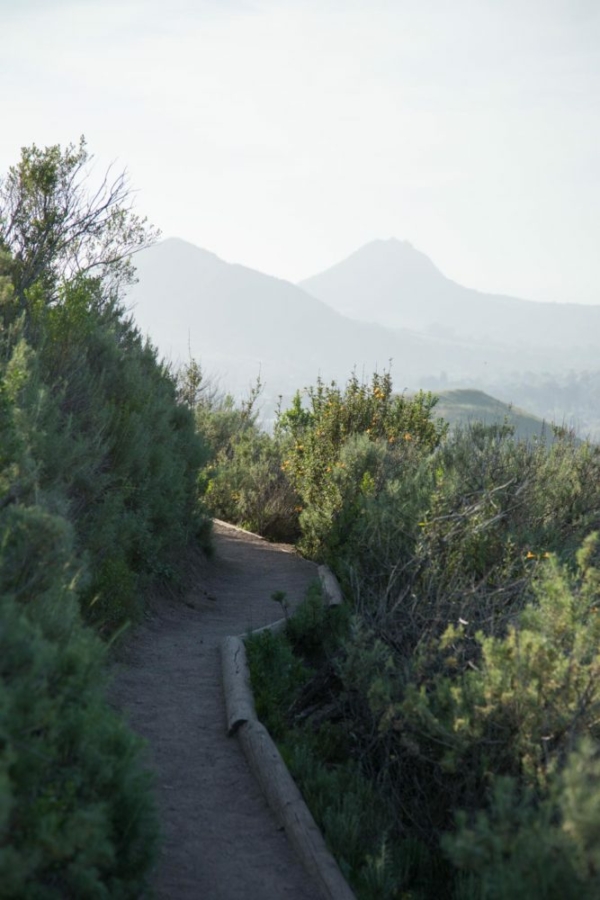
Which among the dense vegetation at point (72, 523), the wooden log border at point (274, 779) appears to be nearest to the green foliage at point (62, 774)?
the dense vegetation at point (72, 523)

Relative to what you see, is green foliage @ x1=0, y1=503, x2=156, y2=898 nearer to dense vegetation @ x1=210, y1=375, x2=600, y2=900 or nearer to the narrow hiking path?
the narrow hiking path

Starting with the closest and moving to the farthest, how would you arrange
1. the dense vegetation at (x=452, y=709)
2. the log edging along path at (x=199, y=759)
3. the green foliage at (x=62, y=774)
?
the green foliage at (x=62, y=774) → the dense vegetation at (x=452, y=709) → the log edging along path at (x=199, y=759)

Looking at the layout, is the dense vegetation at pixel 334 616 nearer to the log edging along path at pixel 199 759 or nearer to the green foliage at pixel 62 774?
the green foliage at pixel 62 774

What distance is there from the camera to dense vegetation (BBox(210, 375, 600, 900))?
3457 millimetres

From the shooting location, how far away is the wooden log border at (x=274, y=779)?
15.0 ft

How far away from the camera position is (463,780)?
551 centimetres

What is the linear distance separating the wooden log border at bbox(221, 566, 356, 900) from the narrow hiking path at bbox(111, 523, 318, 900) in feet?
0.22

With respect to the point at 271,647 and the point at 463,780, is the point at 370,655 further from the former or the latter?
the point at 271,647

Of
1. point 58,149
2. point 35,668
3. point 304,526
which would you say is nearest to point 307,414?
point 304,526

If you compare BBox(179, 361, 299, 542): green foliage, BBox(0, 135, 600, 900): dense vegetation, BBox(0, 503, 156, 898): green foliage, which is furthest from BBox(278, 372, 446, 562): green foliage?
BBox(0, 503, 156, 898): green foliage

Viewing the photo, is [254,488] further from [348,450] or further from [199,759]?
[199,759]

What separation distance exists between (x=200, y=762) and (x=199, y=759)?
4 centimetres

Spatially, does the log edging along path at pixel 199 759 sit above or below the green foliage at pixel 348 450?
below

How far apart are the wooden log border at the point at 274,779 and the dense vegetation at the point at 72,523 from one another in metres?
0.97
